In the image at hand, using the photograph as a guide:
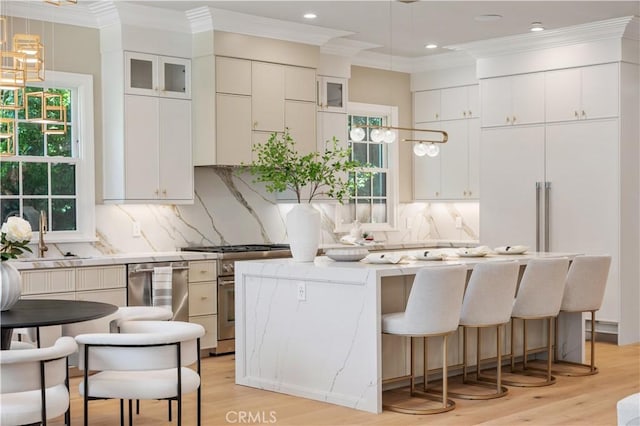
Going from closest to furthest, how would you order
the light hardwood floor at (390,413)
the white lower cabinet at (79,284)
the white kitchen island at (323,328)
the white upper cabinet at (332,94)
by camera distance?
the light hardwood floor at (390,413), the white kitchen island at (323,328), the white lower cabinet at (79,284), the white upper cabinet at (332,94)

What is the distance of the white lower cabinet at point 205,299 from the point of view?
6.90m

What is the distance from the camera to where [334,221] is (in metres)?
8.84

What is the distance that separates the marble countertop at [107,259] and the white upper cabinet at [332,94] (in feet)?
6.89

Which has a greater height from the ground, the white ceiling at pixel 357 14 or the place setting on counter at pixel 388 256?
the white ceiling at pixel 357 14

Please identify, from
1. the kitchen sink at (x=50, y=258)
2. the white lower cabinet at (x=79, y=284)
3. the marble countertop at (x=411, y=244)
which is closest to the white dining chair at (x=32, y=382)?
the white lower cabinet at (x=79, y=284)

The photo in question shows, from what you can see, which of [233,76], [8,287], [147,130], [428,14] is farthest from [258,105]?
[8,287]

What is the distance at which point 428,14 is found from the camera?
7184 mm

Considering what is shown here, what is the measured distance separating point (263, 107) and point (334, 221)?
1769mm

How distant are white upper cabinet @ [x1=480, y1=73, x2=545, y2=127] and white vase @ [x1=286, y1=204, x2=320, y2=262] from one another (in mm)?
3152

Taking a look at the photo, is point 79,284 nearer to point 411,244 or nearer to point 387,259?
point 387,259

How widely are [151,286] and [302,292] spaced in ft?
5.48

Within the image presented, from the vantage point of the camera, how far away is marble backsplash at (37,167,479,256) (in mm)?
7031

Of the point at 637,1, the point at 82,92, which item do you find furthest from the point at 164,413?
the point at 637,1

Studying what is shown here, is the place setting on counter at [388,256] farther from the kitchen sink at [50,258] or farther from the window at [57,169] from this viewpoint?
the window at [57,169]
